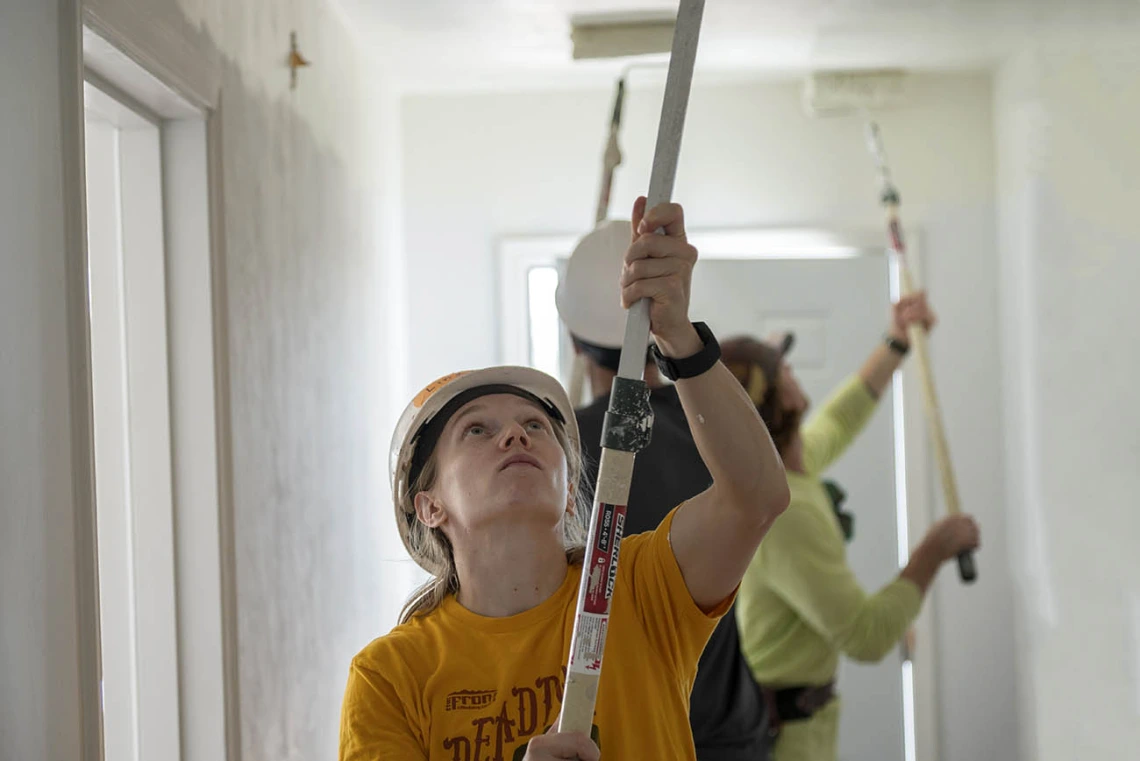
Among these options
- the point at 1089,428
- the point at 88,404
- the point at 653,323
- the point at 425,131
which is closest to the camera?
the point at 653,323

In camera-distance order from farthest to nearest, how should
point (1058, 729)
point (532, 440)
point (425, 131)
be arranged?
point (425, 131) → point (1058, 729) → point (532, 440)

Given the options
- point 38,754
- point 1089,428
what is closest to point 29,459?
point 38,754

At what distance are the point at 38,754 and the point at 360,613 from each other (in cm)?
185

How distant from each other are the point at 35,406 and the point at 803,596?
56.5 inches

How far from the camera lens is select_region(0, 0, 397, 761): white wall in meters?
1.34

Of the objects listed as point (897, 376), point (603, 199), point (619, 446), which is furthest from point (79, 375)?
point (897, 376)

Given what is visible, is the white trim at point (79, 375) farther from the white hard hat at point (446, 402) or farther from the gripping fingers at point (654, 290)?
the gripping fingers at point (654, 290)

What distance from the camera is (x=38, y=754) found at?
133cm

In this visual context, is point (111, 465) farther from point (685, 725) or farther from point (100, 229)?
point (685, 725)

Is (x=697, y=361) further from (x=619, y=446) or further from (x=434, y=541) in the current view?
(x=434, y=541)

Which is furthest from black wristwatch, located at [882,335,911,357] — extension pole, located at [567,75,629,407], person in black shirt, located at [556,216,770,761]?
person in black shirt, located at [556,216,770,761]

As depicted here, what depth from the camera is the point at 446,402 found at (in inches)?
53.2

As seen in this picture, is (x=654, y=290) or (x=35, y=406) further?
(x=35, y=406)

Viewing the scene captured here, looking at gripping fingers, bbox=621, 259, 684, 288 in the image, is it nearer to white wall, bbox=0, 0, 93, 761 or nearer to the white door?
white wall, bbox=0, 0, 93, 761
